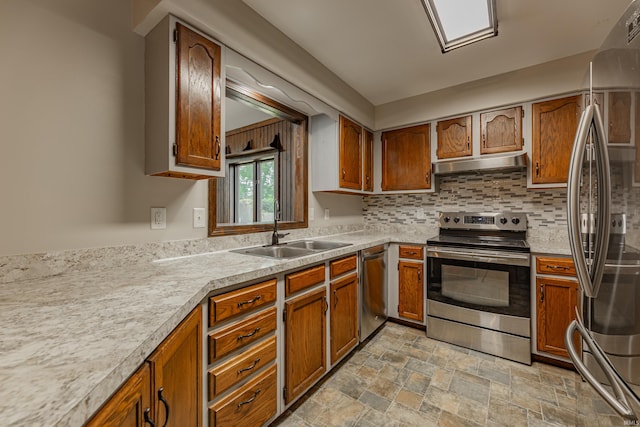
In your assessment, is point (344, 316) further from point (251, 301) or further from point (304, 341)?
point (251, 301)

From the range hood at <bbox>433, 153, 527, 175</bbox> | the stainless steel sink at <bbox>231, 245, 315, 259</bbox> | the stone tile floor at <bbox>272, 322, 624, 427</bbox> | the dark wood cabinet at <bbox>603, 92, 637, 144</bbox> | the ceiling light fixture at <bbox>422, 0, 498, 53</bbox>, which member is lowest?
the stone tile floor at <bbox>272, 322, 624, 427</bbox>

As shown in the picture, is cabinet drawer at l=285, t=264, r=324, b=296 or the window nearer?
cabinet drawer at l=285, t=264, r=324, b=296

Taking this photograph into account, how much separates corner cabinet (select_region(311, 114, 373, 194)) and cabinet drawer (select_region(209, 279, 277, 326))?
137cm

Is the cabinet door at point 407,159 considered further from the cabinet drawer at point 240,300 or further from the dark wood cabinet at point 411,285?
the cabinet drawer at point 240,300

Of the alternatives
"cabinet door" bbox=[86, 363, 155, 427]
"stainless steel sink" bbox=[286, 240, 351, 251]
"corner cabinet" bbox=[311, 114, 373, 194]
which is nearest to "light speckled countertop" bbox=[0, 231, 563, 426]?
"cabinet door" bbox=[86, 363, 155, 427]

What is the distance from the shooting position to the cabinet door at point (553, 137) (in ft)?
7.25

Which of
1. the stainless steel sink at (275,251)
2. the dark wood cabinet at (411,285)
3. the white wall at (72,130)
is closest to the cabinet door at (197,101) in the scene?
the white wall at (72,130)

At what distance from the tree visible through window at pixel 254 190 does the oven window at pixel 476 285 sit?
169cm

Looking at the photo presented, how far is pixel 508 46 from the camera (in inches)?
80.8

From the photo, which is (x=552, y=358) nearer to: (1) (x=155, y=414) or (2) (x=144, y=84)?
(1) (x=155, y=414)

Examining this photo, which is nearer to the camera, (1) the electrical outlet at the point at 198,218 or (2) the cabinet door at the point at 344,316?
(1) the electrical outlet at the point at 198,218

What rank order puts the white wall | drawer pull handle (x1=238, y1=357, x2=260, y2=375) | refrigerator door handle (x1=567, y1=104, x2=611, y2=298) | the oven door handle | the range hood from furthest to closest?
the range hood, the oven door handle, drawer pull handle (x1=238, y1=357, x2=260, y2=375), the white wall, refrigerator door handle (x1=567, y1=104, x2=611, y2=298)

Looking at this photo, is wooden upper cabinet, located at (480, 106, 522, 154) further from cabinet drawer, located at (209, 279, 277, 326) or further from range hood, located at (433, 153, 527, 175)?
cabinet drawer, located at (209, 279, 277, 326)

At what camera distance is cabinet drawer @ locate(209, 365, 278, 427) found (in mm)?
1153
